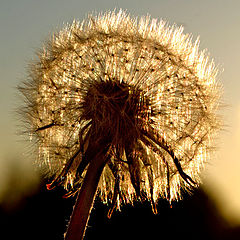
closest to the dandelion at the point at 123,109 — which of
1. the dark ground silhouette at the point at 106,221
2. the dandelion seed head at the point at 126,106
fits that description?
the dandelion seed head at the point at 126,106

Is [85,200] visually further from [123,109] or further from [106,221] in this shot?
[106,221]

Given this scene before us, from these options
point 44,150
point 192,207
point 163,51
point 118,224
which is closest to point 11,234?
point 118,224

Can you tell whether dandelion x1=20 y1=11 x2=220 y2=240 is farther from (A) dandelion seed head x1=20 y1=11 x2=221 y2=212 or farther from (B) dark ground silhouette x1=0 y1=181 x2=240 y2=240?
(B) dark ground silhouette x1=0 y1=181 x2=240 y2=240

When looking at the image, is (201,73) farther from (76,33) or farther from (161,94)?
(76,33)

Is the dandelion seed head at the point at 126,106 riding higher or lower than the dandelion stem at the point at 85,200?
higher

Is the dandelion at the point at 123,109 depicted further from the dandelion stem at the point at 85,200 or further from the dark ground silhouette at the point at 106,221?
the dark ground silhouette at the point at 106,221
